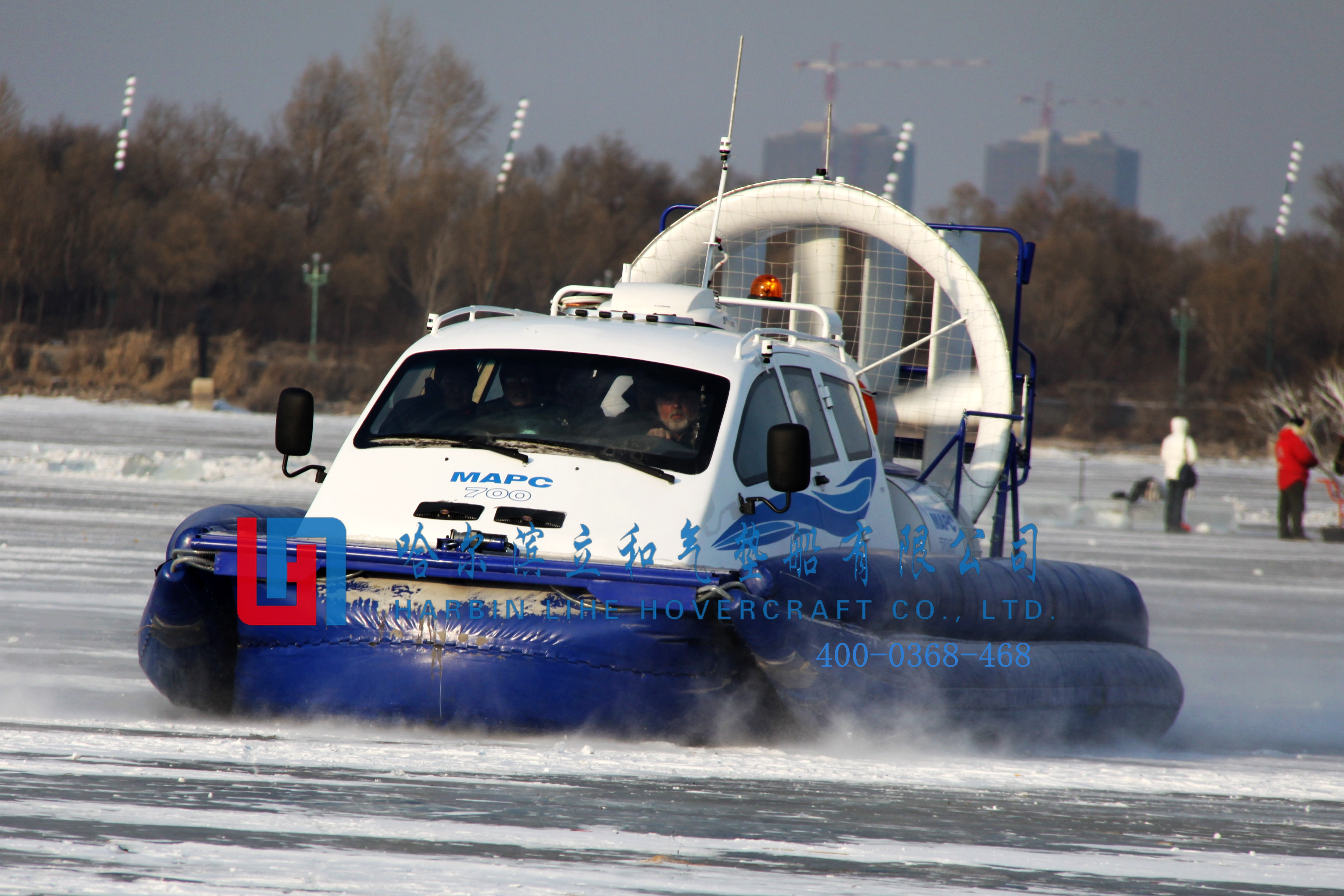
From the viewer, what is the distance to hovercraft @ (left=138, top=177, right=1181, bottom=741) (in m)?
5.29

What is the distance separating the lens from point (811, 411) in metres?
6.76

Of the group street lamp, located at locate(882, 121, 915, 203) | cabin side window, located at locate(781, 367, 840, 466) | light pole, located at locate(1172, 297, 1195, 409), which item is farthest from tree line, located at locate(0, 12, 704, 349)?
cabin side window, located at locate(781, 367, 840, 466)

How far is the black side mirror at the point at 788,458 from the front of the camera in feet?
19.0

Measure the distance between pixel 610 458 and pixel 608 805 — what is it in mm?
1798

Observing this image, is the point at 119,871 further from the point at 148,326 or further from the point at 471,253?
the point at 471,253

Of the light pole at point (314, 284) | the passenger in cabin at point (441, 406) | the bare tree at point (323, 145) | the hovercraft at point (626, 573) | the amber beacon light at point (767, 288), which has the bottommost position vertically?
the hovercraft at point (626, 573)

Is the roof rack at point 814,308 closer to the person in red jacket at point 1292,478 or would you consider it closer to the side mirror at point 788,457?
the side mirror at point 788,457

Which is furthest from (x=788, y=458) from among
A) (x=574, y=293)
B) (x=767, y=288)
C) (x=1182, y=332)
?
(x=1182, y=332)

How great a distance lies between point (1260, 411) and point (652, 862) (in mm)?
41672

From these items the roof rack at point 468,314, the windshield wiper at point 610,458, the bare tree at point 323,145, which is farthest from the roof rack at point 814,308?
the bare tree at point 323,145

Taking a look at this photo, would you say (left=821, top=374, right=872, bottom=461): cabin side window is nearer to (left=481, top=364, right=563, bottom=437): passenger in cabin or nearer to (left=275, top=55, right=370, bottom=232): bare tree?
(left=481, top=364, right=563, bottom=437): passenger in cabin

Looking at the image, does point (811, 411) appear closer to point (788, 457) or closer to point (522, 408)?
point (788, 457)

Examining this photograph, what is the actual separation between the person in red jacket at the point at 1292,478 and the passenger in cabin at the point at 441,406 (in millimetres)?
15201

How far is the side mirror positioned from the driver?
1.11 ft
